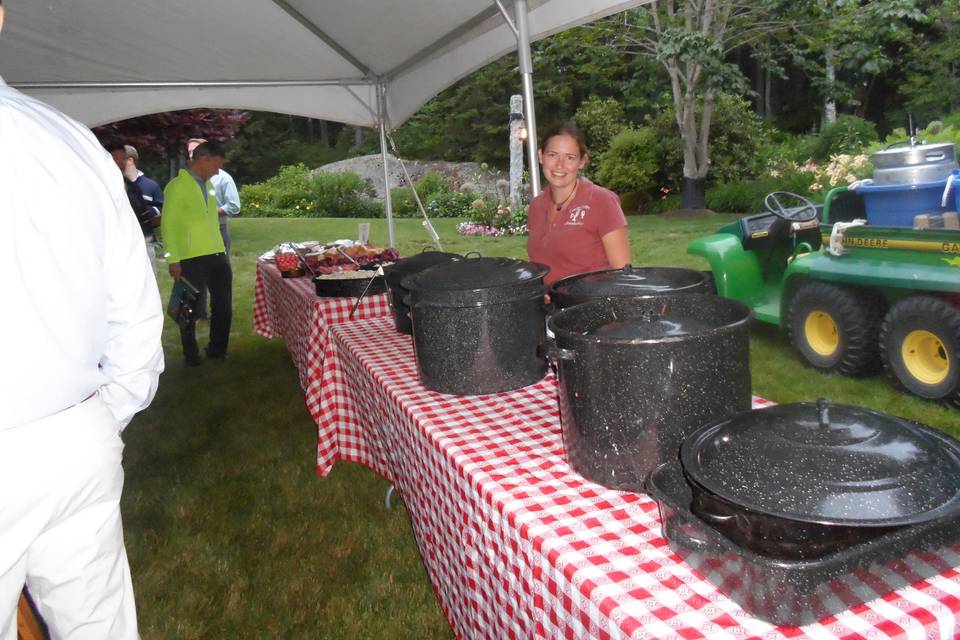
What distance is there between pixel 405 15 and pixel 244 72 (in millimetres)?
2009

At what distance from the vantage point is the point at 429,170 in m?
19.6

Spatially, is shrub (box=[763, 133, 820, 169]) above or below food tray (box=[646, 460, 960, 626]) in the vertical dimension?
above

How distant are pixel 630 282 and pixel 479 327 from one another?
0.35 meters

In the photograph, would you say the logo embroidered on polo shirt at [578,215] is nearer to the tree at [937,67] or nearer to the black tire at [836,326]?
the black tire at [836,326]

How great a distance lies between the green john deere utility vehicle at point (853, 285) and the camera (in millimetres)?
3619

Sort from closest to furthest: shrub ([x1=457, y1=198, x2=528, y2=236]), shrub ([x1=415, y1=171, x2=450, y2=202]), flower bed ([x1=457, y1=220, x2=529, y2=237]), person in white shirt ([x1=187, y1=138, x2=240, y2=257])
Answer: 1. person in white shirt ([x1=187, y1=138, x2=240, y2=257])
2. flower bed ([x1=457, y1=220, x2=529, y2=237])
3. shrub ([x1=457, y1=198, x2=528, y2=236])
4. shrub ([x1=415, y1=171, x2=450, y2=202])

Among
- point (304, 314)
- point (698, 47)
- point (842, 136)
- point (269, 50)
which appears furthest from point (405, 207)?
point (304, 314)

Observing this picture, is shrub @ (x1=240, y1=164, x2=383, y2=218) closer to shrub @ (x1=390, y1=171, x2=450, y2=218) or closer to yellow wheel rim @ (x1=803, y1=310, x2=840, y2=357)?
shrub @ (x1=390, y1=171, x2=450, y2=218)

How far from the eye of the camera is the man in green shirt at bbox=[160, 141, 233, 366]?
16.0 ft

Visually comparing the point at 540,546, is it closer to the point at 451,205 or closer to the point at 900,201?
the point at 900,201

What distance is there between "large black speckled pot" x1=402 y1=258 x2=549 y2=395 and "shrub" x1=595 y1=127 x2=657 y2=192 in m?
13.6

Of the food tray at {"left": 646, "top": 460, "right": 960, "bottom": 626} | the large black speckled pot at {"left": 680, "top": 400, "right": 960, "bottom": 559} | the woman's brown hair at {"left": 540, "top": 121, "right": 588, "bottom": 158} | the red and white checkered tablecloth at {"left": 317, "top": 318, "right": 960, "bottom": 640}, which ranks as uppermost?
the woman's brown hair at {"left": 540, "top": 121, "right": 588, "bottom": 158}

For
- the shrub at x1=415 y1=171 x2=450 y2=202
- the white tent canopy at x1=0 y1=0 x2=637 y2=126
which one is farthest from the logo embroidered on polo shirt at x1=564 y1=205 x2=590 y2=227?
the shrub at x1=415 y1=171 x2=450 y2=202

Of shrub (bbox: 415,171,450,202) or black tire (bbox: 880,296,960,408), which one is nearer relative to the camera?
black tire (bbox: 880,296,960,408)
